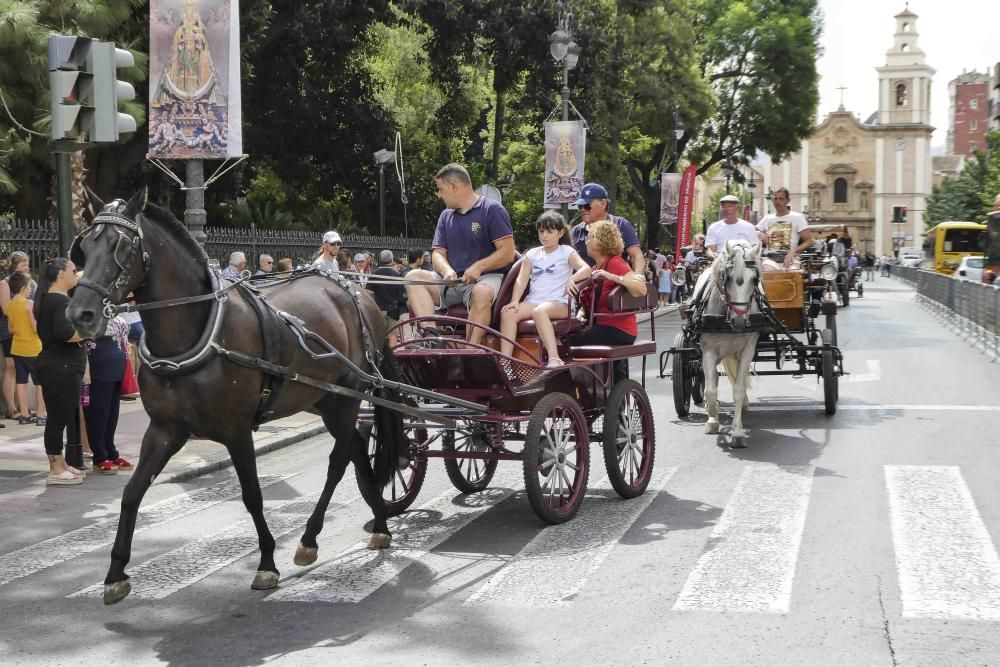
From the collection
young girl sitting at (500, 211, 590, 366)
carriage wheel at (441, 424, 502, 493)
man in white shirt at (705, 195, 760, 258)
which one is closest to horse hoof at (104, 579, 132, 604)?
carriage wheel at (441, 424, 502, 493)

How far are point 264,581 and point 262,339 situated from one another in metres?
1.28

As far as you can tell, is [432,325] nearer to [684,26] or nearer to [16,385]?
[16,385]

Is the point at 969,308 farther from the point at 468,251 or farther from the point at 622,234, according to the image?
the point at 468,251

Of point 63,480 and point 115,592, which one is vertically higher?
point 115,592

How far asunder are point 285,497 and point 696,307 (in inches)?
177

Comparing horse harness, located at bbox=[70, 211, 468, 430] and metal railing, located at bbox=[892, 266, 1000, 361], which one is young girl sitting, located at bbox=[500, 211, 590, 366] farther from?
metal railing, located at bbox=[892, 266, 1000, 361]

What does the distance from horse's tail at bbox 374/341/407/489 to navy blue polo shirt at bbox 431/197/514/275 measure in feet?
3.69

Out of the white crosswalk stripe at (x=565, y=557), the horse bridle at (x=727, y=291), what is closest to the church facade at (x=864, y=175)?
the horse bridle at (x=727, y=291)

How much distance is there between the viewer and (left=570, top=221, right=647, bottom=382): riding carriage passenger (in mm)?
8742

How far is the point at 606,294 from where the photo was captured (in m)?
8.70

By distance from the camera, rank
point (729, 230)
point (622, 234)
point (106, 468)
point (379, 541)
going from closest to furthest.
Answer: point (379, 541), point (622, 234), point (106, 468), point (729, 230)

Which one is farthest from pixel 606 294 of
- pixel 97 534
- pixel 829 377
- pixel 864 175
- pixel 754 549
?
pixel 864 175

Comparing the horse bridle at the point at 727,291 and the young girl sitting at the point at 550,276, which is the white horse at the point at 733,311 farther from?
the young girl sitting at the point at 550,276

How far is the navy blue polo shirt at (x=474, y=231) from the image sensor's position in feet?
27.3
